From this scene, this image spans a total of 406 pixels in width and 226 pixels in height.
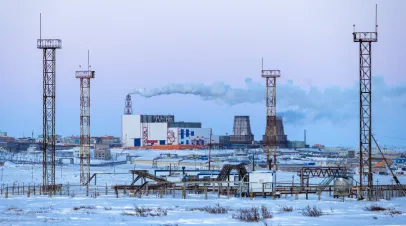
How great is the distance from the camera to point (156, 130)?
6373 inches

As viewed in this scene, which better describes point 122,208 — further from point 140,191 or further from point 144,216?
point 140,191

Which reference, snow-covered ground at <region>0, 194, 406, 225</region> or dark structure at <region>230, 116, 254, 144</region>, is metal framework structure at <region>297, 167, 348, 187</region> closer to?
snow-covered ground at <region>0, 194, 406, 225</region>

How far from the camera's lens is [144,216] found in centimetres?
2498

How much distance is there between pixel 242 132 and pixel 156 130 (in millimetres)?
31229

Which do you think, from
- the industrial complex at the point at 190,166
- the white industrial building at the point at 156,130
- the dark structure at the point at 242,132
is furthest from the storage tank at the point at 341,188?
the dark structure at the point at 242,132

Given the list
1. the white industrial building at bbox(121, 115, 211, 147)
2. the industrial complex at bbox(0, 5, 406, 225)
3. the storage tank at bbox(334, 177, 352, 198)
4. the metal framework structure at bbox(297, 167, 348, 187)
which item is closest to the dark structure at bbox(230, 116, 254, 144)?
the industrial complex at bbox(0, 5, 406, 225)

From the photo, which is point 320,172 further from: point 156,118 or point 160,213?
point 156,118

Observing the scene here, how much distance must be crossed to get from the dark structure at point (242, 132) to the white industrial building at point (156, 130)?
1932 cm

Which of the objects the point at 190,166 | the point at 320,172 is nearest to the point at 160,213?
the point at 320,172

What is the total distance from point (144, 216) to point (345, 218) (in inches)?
287

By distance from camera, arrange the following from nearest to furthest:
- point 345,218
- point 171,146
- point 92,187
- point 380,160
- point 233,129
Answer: point 345,218 < point 92,187 < point 380,160 < point 171,146 < point 233,129

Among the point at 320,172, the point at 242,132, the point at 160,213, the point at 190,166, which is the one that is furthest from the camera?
the point at 242,132

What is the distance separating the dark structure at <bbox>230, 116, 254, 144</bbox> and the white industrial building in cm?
1932

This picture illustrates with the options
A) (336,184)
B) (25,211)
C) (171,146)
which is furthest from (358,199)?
(171,146)
